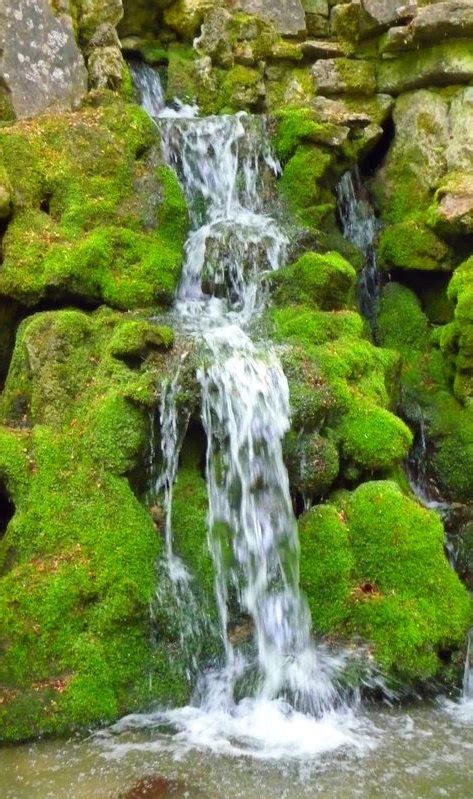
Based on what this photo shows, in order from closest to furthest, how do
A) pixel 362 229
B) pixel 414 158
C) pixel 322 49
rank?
1. pixel 362 229
2. pixel 414 158
3. pixel 322 49

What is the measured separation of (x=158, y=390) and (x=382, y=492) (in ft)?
9.39

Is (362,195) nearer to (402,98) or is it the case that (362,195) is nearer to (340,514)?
(402,98)

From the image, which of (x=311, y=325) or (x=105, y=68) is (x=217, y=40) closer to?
(x=105, y=68)

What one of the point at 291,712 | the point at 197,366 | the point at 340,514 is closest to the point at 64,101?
the point at 197,366

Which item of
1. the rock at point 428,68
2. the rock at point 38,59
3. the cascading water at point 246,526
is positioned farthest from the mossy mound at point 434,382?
the rock at point 38,59

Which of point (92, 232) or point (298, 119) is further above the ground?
point (298, 119)

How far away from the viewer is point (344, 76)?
15.4 m

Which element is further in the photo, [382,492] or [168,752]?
[382,492]

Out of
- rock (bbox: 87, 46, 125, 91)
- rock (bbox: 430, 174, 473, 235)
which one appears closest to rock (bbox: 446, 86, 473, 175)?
rock (bbox: 430, 174, 473, 235)

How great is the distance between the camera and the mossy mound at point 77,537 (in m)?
6.66

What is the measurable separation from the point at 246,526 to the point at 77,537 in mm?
1885

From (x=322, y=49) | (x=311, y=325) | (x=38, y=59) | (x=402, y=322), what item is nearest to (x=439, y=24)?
(x=322, y=49)

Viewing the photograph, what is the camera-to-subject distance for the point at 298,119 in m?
13.1

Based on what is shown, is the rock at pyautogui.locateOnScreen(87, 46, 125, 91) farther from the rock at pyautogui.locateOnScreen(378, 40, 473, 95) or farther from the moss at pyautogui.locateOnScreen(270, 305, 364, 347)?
the moss at pyautogui.locateOnScreen(270, 305, 364, 347)
